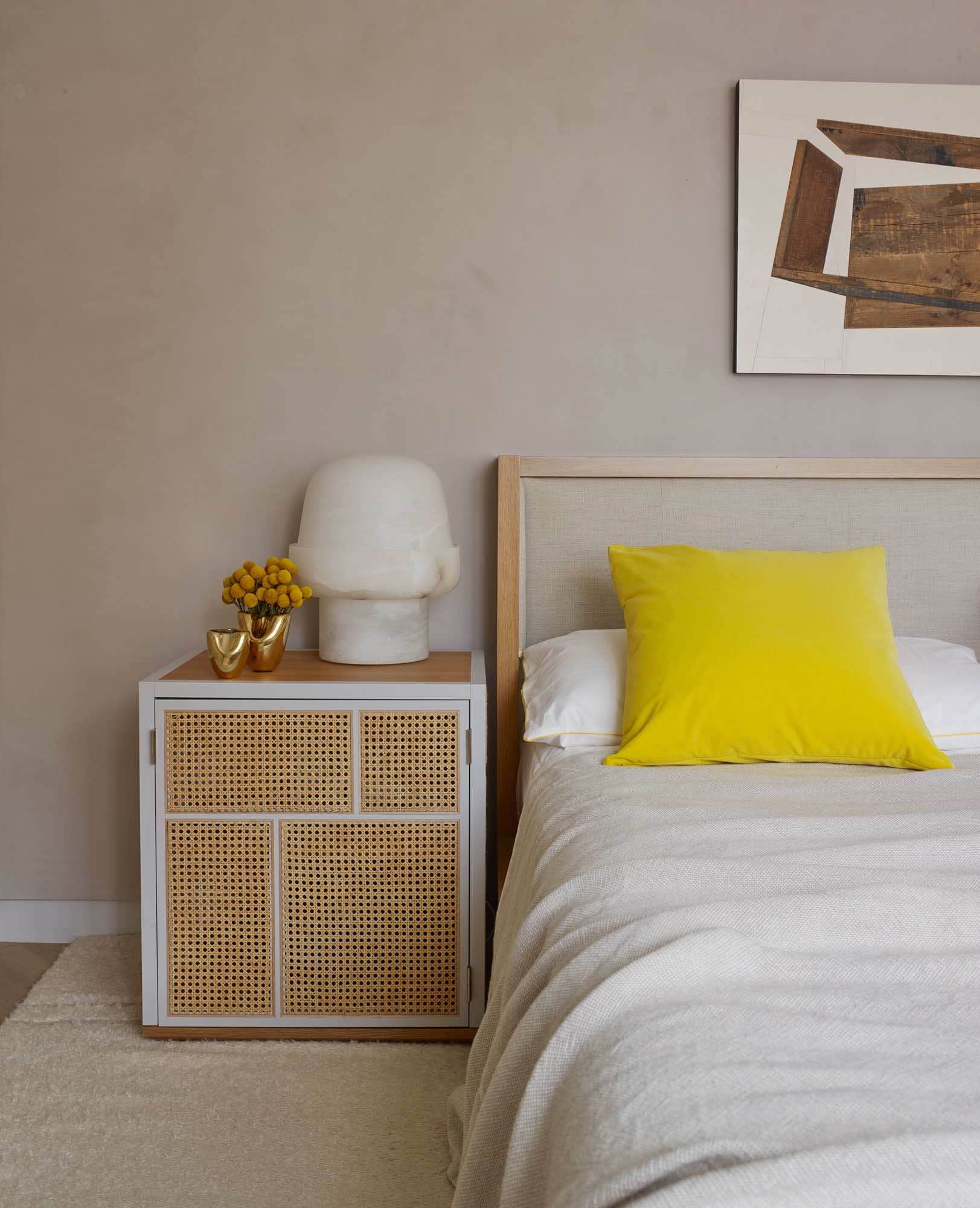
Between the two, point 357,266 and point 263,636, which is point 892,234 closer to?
point 357,266

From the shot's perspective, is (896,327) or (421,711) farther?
(896,327)

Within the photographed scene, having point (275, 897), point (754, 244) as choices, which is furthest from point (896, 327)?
point (275, 897)

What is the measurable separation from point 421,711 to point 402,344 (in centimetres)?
89

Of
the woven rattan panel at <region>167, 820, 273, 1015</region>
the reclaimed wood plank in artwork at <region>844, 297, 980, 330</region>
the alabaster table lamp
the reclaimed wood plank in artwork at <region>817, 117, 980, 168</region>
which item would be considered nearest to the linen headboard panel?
the alabaster table lamp

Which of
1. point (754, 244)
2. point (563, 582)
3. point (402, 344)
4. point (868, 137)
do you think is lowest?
point (563, 582)

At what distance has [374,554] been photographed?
1955 millimetres

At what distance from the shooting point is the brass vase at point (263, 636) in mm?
1930

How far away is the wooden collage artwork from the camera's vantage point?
7.24ft

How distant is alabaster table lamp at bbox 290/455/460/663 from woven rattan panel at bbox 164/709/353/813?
0.76 ft

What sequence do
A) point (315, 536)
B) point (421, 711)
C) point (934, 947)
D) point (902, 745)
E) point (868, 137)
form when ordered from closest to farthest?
point (934, 947)
point (902, 745)
point (421, 711)
point (315, 536)
point (868, 137)

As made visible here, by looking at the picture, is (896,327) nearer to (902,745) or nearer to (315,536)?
(902,745)

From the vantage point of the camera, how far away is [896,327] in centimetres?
→ 223

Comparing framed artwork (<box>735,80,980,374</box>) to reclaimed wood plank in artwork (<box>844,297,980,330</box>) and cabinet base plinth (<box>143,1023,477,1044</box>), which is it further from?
cabinet base plinth (<box>143,1023,477,1044</box>)

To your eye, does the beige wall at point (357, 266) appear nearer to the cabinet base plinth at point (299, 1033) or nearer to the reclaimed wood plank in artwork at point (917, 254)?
the reclaimed wood plank in artwork at point (917, 254)
